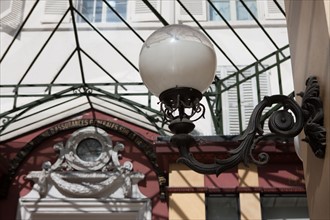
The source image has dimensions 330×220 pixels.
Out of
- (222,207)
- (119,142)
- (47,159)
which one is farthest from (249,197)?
(47,159)

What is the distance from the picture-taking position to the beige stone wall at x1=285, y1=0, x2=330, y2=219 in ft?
6.18

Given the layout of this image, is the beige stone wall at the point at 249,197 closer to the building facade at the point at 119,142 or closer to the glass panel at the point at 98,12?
the building facade at the point at 119,142

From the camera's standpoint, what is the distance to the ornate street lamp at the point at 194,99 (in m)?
1.94

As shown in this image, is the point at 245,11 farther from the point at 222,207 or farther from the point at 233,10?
the point at 222,207

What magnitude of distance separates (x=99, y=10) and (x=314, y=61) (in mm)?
8568

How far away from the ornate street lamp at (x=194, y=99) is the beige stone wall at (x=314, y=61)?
61 millimetres

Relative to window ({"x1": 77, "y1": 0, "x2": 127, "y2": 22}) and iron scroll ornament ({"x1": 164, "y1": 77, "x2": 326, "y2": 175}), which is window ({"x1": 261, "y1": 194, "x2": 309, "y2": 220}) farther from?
window ({"x1": 77, "y1": 0, "x2": 127, "y2": 22})

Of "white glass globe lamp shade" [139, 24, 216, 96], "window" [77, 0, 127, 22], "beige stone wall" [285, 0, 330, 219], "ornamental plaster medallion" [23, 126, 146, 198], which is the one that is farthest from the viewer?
"window" [77, 0, 127, 22]

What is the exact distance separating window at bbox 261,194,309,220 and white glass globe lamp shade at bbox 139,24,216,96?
3.89m

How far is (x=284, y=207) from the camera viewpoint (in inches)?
224

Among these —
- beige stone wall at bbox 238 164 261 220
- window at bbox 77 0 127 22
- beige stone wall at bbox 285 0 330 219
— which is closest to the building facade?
beige stone wall at bbox 238 164 261 220

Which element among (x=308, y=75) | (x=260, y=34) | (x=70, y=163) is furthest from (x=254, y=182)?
(x=260, y=34)

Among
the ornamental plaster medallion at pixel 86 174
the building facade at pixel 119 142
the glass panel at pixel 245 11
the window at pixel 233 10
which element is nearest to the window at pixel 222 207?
the building facade at pixel 119 142

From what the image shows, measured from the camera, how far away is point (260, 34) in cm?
946
